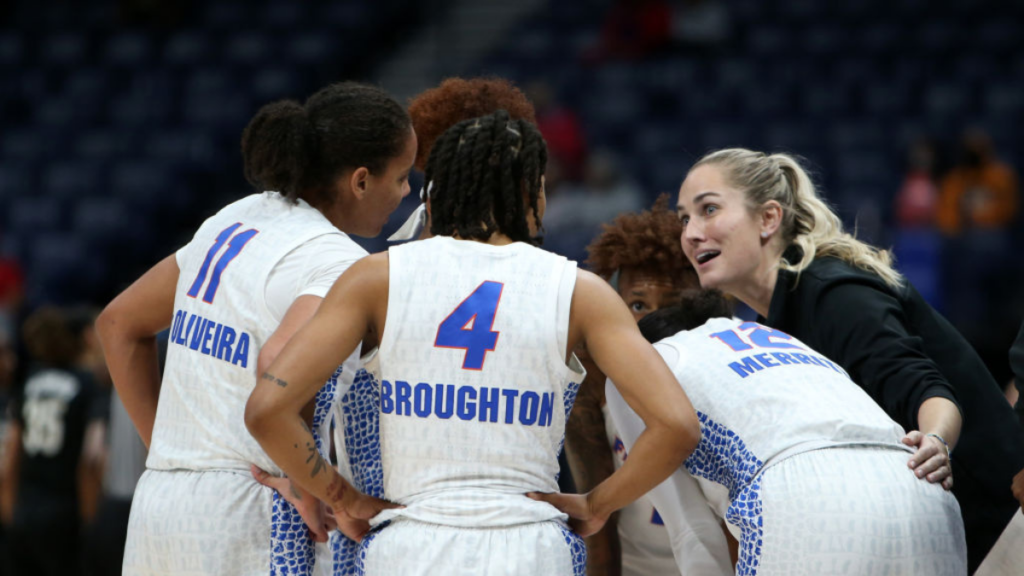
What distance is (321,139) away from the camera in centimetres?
274

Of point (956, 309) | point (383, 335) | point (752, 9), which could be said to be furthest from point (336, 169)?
point (752, 9)

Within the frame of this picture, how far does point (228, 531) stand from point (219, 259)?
634 millimetres

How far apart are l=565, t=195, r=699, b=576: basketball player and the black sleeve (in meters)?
0.52

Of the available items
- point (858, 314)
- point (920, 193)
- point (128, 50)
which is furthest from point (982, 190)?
point (128, 50)

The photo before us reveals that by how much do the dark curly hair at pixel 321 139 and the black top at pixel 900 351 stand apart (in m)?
1.15

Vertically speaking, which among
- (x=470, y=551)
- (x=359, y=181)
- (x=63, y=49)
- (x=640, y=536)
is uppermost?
(x=63, y=49)

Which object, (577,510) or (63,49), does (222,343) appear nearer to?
(577,510)

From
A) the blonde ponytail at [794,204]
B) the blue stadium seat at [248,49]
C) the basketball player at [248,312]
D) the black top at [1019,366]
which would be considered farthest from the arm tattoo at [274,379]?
the blue stadium seat at [248,49]

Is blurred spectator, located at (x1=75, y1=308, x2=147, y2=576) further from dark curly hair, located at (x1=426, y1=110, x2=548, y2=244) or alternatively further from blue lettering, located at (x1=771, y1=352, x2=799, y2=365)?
blue lettering, located at (x1=771, y1=352, x2=799, y2=365)

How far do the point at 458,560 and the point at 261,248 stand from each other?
912mm

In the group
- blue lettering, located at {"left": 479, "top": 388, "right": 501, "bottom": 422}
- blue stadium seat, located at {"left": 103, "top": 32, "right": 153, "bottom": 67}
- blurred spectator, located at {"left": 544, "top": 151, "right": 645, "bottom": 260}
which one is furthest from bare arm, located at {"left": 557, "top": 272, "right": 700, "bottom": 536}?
blue stadium seat, located at {"left": 103, "top": 32, "right": 153, "bottom": 67}

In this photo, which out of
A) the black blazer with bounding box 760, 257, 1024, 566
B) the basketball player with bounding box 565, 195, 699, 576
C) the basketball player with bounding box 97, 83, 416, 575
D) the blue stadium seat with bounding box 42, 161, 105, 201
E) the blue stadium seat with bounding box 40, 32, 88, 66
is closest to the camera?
the basketball player with bounding box 97, 83, 416, 575

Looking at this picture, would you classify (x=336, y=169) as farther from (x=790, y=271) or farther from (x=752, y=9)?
(x=752, y=9)

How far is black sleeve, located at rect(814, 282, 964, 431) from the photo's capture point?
2.65 m
